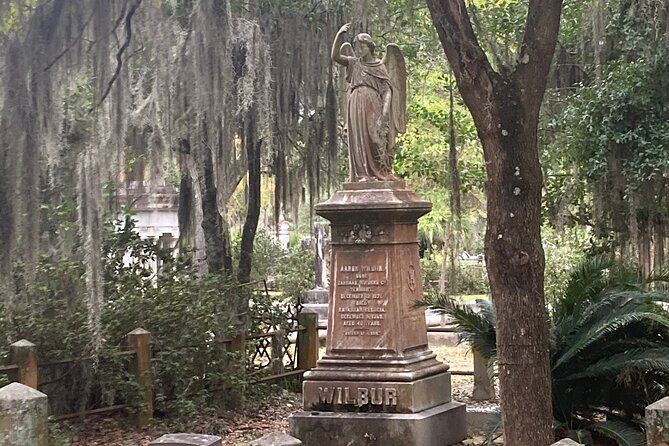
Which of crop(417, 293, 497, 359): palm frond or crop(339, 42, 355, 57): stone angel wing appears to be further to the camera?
crop(339, 42, 355, 57): stone angel wing

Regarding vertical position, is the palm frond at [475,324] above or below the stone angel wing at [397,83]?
below

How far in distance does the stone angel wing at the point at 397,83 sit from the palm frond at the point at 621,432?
3470 mm

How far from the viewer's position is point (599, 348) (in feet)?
26.8

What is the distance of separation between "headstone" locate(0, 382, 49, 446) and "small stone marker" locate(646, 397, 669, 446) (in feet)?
10.6

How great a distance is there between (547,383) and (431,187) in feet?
60.4

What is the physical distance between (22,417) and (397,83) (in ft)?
18.8

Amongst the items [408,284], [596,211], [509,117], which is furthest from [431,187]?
[509,117]

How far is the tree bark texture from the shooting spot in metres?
6.38

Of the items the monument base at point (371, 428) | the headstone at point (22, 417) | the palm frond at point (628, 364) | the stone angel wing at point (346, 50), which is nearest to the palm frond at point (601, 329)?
the palm frond at point (628, 364)

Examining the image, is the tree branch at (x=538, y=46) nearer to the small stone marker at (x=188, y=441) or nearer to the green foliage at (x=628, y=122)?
the small stone marker at (x=188, y=441)

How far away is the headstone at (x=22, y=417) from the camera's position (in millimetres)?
4918

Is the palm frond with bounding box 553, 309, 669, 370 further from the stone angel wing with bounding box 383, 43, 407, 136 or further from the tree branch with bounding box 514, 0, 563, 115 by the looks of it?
the stone angel wing with bounding box 383, 43, 407, 136

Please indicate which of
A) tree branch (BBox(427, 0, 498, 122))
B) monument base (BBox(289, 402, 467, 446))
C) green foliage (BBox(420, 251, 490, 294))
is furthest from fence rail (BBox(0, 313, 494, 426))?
green foliage (BBox(420, 251, 490, 294))

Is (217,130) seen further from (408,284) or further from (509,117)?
(509,117)
